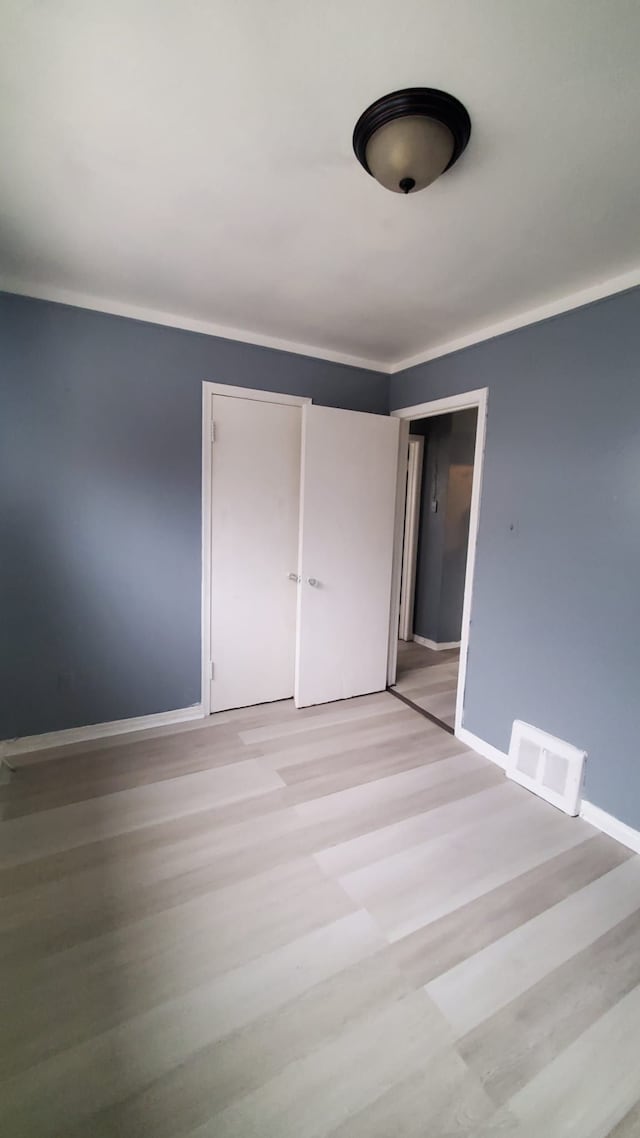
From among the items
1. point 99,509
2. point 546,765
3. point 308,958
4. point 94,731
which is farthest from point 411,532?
point 308,958

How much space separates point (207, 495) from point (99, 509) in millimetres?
588

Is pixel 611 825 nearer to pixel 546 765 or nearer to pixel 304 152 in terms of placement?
pixel 546 765

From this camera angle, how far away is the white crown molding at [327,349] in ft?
5.95

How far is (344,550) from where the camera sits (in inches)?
111

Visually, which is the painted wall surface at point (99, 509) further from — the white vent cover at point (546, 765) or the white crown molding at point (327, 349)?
the white vent cover at point (546, 765)

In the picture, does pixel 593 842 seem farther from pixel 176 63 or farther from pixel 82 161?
pixel 82 161

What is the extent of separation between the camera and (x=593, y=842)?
178 centimetres

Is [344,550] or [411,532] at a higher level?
[411,532]

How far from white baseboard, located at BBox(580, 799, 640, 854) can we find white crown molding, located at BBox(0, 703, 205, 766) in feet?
6.98

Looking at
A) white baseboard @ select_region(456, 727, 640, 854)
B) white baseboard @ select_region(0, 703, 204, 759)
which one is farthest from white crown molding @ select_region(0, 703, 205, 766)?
white baseboard @ select_region(456, 727, 640, 854)

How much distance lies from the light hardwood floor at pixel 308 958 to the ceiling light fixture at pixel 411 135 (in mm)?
2262

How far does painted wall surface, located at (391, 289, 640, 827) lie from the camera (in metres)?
1.75

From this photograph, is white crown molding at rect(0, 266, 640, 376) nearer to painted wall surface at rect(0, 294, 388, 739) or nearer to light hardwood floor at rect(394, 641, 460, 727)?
painted wall surface at rect(0, 294, 388, 739)

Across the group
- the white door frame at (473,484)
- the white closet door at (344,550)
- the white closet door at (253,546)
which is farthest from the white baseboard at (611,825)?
the white closet door at (253,546)
